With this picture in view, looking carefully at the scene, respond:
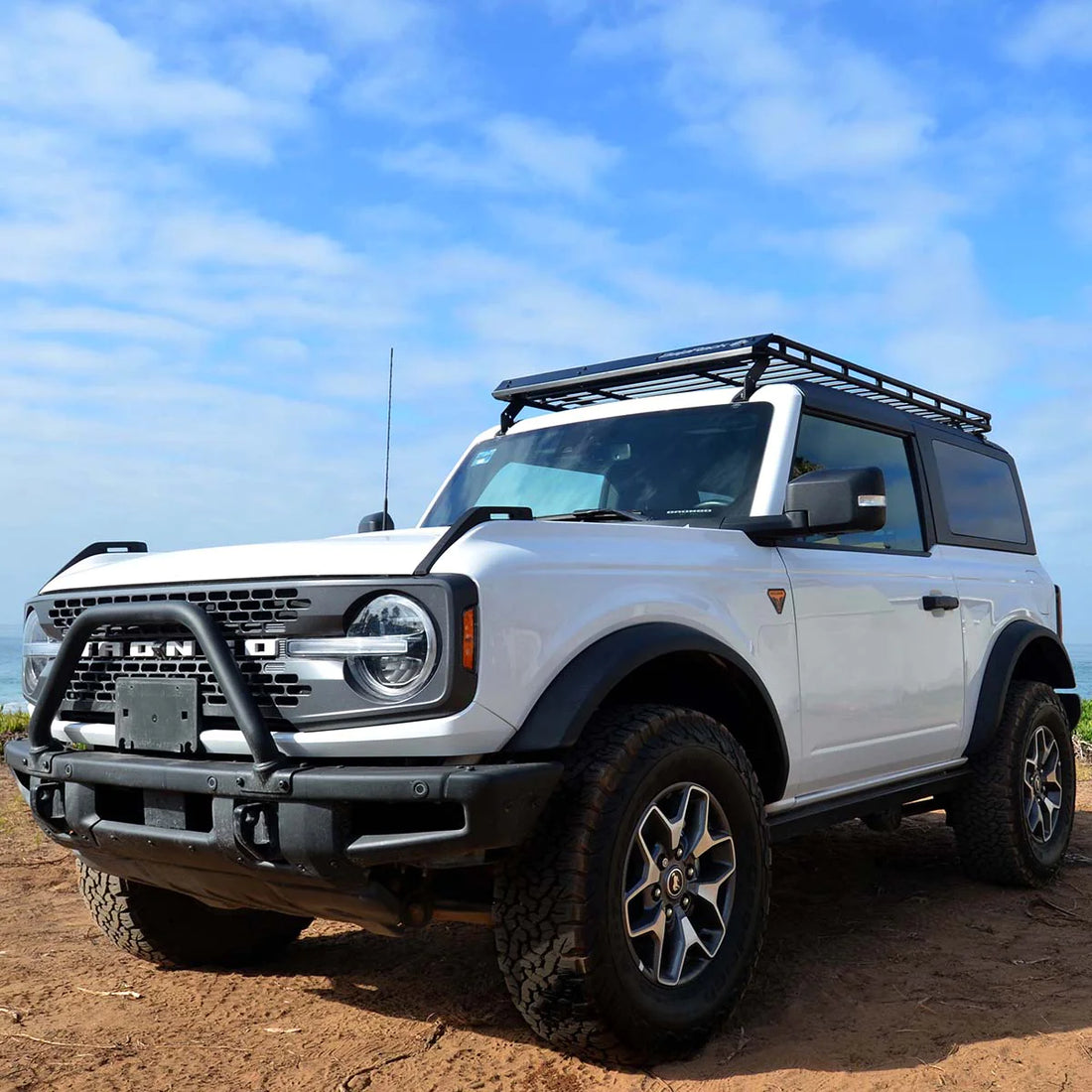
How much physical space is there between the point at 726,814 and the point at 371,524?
2.75 m

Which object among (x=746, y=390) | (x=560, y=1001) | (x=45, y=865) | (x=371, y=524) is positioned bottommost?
(x=45, y=865)

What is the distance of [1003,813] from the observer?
513 centimetres

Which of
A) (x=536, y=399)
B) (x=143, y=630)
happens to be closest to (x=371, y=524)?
(x=536, y=399)

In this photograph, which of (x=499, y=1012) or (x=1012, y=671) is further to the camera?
(x=1012, y=671)

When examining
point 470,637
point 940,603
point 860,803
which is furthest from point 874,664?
point 470,637

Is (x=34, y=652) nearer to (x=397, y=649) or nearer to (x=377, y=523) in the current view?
(x=397, y=649)

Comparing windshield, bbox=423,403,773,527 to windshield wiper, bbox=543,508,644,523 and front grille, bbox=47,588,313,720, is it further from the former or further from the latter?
front grille, bbox=47,588,313,720

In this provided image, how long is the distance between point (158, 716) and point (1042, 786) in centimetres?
436

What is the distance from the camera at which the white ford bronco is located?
278 cm

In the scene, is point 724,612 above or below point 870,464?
below

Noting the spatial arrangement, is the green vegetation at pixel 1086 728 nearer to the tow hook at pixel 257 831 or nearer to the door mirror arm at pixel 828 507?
the door mirror arm at pixel 828 507

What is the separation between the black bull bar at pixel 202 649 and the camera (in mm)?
2793

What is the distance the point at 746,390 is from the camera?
4305 millimetres

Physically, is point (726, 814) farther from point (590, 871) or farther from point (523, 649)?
point (523, 649)
